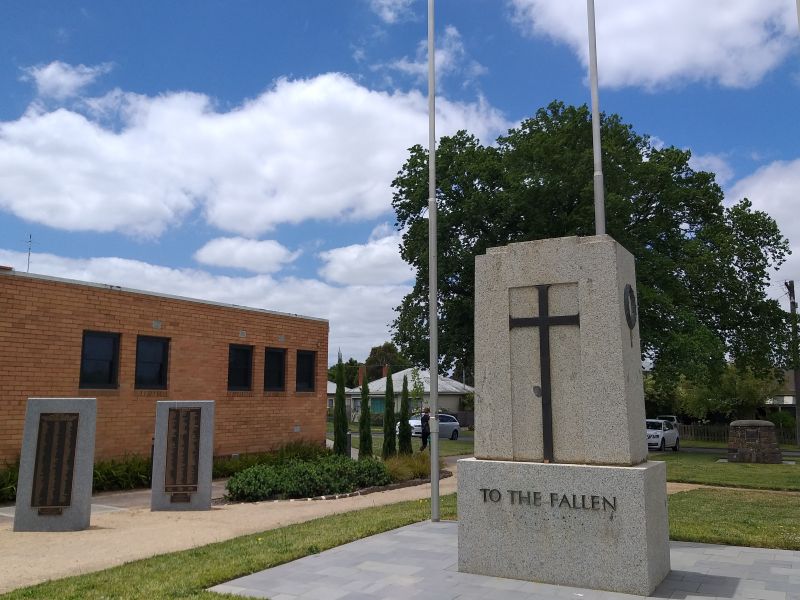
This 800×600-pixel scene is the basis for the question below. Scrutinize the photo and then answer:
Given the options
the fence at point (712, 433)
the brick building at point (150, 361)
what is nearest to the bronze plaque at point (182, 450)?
the brick building at point (150, 361)

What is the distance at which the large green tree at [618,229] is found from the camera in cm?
2720

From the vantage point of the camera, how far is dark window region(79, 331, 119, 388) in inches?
578

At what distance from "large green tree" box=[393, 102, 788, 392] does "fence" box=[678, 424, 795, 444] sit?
10.8 meters

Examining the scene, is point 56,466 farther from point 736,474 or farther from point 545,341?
point 736,474

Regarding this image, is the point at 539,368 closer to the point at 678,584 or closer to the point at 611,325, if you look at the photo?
the point at 611,325

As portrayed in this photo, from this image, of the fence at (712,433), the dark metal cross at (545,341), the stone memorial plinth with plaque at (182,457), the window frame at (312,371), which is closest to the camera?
the dark metal cross at (545,341)

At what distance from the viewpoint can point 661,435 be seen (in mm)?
30203

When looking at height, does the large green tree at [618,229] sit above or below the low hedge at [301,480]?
above

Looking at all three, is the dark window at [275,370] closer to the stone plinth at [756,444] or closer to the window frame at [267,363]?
the window frame at [267,363]

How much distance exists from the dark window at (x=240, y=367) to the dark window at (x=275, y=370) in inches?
25.0

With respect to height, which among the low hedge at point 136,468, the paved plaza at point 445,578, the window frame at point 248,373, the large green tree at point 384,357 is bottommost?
the paved plaza at point 445,578

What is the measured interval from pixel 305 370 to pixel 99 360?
673 cm

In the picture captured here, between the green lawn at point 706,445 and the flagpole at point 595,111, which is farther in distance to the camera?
the green lawn at point 706,445

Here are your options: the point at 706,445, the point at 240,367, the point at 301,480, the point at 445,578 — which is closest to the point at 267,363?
the point at 240,367
